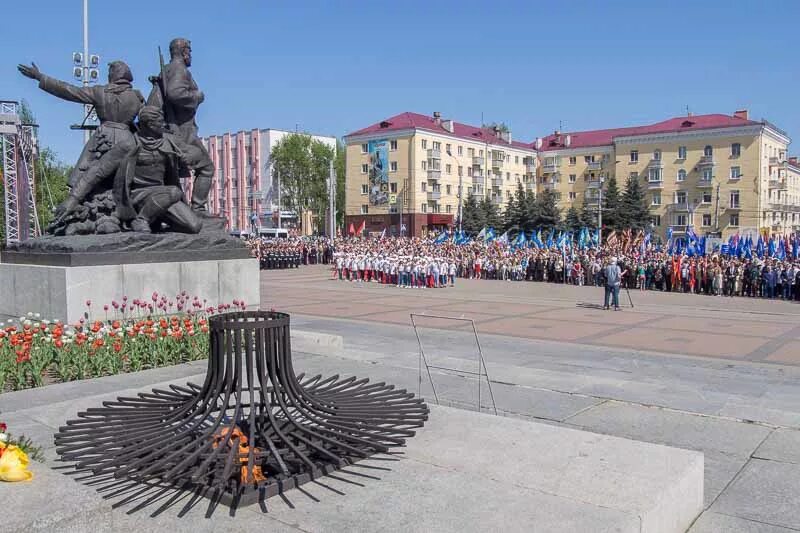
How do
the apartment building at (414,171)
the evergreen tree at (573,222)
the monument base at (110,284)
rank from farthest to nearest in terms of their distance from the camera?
the apartment building at (414,171) → the evergreen tree at (573,222) → the monument base at (110,284)

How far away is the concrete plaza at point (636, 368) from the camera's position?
5296mm

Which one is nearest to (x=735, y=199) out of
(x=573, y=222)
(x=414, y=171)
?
(x=573, y=222)

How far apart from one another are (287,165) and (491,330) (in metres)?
74.2

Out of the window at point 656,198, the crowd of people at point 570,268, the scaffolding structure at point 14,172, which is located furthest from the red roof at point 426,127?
the scaffolding structure at point 14,172

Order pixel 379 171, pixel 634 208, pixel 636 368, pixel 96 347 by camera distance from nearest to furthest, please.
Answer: pixel 96 347
pixel 636 368
pixel 634 208
pixel 379 171

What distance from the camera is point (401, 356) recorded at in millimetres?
9852

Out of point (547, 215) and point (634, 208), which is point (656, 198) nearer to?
point (634, 208)

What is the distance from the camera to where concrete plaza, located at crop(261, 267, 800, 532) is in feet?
17.4

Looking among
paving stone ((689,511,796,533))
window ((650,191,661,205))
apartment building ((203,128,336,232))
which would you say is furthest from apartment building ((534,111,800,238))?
paving stone ((689,511,796,533))

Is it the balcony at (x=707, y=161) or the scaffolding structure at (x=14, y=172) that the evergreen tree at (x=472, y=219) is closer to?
the balcony at (x=707, y=161)

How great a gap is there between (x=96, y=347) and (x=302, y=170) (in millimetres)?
79106

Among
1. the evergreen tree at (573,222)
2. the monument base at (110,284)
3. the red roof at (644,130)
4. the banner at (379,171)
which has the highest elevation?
the red roof at (644,130)

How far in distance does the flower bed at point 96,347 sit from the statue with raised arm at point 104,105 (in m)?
2.51

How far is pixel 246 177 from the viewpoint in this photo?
302 ft
